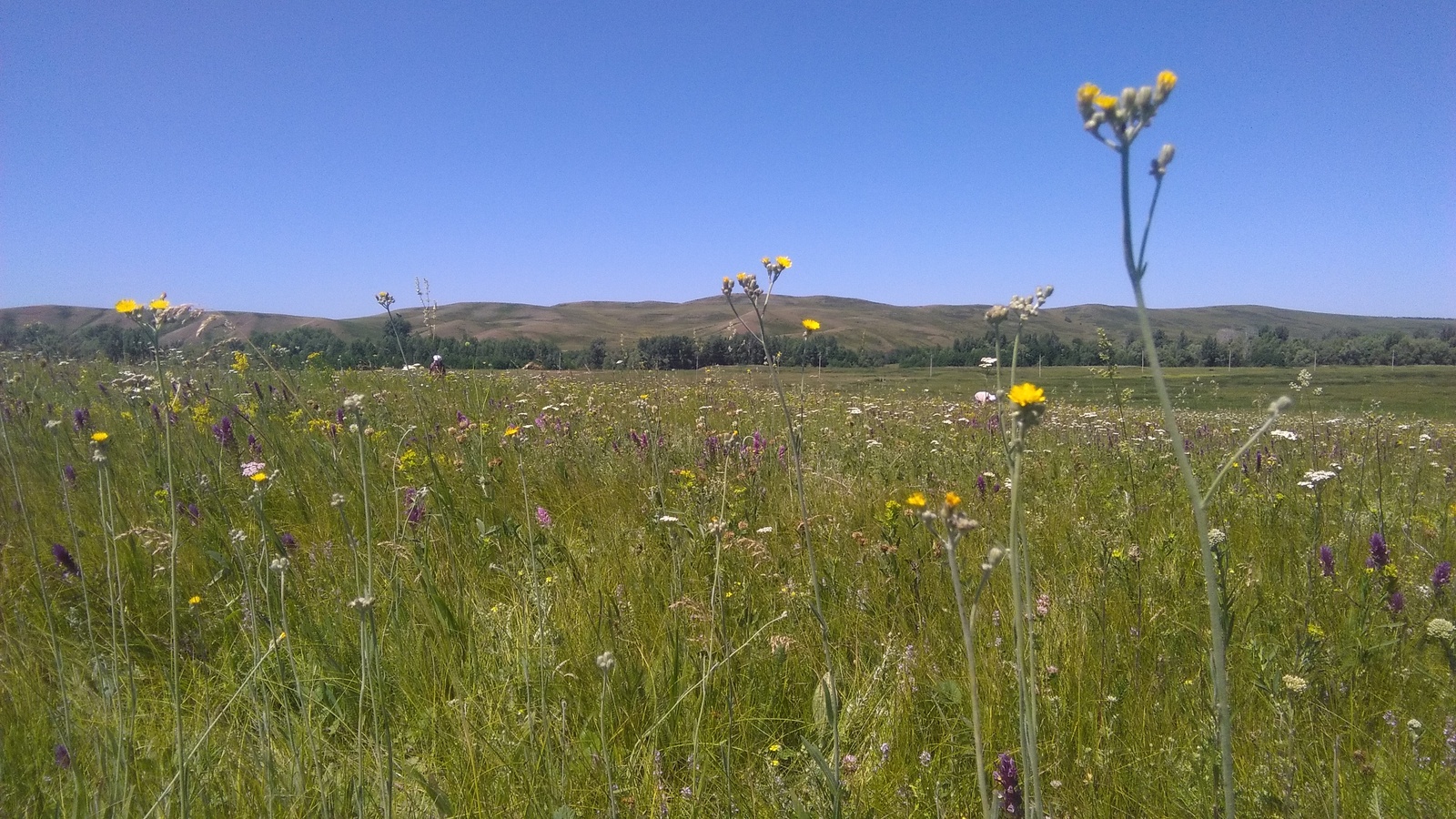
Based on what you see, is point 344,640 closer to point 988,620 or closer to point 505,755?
point 505,755

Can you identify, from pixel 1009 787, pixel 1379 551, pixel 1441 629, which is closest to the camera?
pixel 1009 787

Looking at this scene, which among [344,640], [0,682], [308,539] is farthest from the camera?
[308,539]

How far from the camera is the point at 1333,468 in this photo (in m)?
3.55

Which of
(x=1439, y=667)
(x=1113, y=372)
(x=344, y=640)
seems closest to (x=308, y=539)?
(x=344, y=640)

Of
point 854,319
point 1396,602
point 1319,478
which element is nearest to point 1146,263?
point 1396,602

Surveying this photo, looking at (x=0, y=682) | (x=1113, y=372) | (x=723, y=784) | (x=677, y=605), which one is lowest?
(x=723, y=784)

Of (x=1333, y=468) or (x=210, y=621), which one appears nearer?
(x=210, y=621)

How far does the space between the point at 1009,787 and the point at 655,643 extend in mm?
1113

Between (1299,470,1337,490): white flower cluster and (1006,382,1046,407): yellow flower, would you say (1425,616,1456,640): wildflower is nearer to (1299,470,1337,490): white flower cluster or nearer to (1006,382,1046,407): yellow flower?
(1299,470,1337,490): white flower cluster

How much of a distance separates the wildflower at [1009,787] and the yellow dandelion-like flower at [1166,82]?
1.39 m

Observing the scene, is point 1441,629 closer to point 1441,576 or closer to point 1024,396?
point 1441,576

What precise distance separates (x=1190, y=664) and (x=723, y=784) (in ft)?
5.00

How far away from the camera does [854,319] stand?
472 ft

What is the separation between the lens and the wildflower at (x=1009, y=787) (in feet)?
5.14
